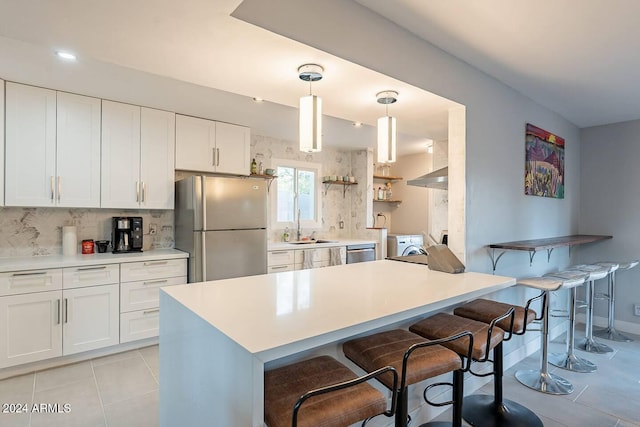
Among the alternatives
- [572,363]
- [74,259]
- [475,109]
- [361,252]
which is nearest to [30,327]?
[74,259]

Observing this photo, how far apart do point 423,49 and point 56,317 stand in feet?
11.0

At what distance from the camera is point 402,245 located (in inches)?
211

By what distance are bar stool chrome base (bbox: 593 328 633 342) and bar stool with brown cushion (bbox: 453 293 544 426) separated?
84.9 inches

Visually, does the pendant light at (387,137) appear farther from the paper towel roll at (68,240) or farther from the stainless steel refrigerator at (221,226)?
the paper towel roll at (68,240)

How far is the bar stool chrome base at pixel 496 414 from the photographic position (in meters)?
2.04

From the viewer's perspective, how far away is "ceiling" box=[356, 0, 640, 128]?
1.65 metres

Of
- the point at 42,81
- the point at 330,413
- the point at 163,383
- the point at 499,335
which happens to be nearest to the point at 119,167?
the point at 42,81

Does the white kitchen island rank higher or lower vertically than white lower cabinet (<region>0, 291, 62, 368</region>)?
higher

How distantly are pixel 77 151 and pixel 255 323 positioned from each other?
9.24 ft

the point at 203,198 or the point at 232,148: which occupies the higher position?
the point at 232,148

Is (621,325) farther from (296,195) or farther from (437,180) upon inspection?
(296,195)

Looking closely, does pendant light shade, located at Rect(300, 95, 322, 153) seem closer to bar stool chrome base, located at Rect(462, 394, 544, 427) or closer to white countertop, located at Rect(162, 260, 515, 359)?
white countertop, located at Rect(162, 260, 515, 359)

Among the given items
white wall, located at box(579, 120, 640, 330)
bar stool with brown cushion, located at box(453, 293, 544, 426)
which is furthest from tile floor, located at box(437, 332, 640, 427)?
white wall, located at box(579, 120, 640, 330)

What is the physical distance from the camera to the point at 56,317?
2682 mm
